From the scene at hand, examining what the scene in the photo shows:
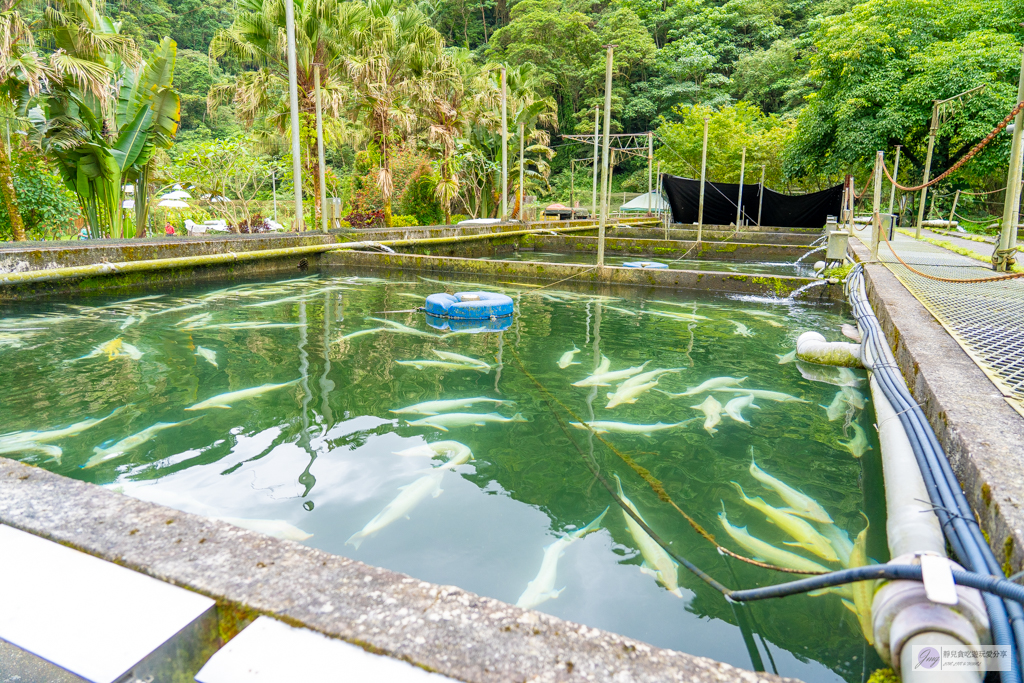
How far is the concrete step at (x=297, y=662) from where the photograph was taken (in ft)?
4.50

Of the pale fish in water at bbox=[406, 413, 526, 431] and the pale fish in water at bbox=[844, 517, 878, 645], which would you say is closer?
the pale fish in water at bbox=[844, 517, 878, 645]

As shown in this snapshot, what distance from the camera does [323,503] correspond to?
10.1 feet

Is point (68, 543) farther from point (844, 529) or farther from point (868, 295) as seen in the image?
point (868, 295)

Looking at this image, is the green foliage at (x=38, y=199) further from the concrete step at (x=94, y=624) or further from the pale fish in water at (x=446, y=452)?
the concrete step at (x=94, y=624)

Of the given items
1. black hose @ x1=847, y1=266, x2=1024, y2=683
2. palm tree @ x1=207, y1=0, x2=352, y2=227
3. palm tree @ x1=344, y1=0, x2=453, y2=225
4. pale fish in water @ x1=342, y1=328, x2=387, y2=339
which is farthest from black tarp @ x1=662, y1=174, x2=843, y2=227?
black hose @ x1=847, y1=266, x2=1024, y2=683

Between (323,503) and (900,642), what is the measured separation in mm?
2388

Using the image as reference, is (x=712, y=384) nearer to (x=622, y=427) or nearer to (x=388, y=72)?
(x=622, y=427)

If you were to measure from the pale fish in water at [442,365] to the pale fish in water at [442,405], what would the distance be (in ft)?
2.49

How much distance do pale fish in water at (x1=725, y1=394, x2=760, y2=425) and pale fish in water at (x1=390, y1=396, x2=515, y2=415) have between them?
1569 mm

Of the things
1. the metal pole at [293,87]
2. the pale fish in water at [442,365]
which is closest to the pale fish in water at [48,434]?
the pale fish in water at [442,365]

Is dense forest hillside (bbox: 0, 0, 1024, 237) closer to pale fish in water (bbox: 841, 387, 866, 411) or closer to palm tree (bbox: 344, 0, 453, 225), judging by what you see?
palm tree (bbox: 344, 0, 453, 225)

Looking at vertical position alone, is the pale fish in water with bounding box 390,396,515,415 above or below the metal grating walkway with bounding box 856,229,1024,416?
below

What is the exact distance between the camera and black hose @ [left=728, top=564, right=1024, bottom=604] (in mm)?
1470

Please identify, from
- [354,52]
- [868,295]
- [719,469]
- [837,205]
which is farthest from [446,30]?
[719,469]
